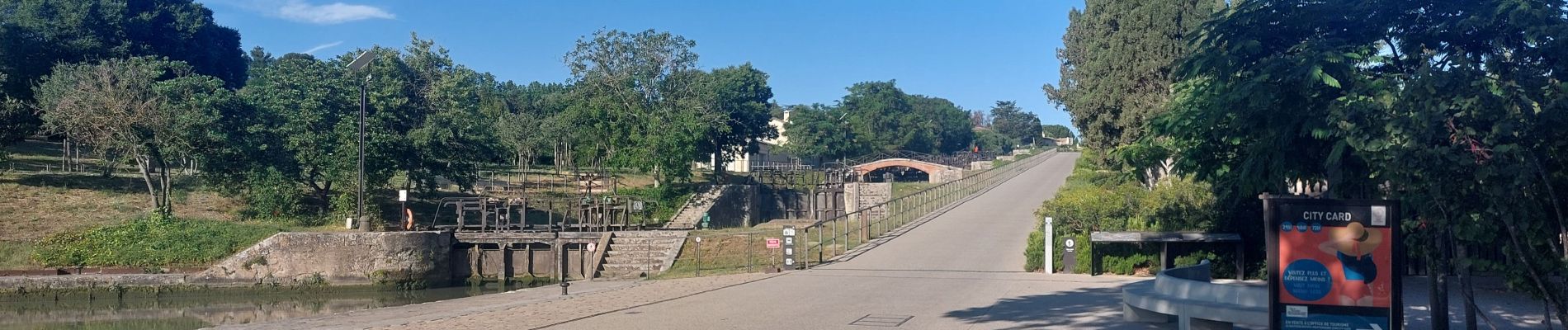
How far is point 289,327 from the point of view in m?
17.1

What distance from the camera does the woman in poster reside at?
9945mm

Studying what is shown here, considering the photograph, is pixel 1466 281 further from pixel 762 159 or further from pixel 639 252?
pixel 762 159

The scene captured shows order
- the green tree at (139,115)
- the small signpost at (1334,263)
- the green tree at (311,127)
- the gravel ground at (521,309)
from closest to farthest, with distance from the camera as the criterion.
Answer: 1. the small signpost at (1334,263)
2. the gravel ground at (521,309)
3. the green tree at (139,115)
4. the green tree at (311,127)

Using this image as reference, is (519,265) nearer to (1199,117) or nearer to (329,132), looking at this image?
(329,132)

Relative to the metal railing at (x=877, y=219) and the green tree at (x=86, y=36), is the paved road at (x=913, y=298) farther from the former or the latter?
the green tree at (x=86, y=36)

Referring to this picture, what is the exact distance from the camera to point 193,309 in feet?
96.5

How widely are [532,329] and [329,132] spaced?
31455 millimetres

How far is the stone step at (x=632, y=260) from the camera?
34.5 metres

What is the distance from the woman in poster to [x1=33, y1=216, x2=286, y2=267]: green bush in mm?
35504

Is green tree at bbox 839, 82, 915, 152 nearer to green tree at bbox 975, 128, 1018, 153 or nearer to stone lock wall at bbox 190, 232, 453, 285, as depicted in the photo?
green tree at bbox 975, 128, 1018, 153

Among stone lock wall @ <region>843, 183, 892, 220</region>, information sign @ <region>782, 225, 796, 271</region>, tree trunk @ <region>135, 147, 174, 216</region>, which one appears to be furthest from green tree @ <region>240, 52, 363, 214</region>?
stone lock wall @ <region>843, 183, 892, 220</region>

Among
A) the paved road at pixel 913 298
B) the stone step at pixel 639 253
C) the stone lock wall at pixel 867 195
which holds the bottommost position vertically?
the stone step at pixel 639 253

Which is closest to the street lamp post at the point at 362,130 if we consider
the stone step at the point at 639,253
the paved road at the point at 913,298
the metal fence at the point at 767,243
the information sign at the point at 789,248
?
the stone step at the point at 639,253

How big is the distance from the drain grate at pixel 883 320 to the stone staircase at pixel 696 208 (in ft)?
103
